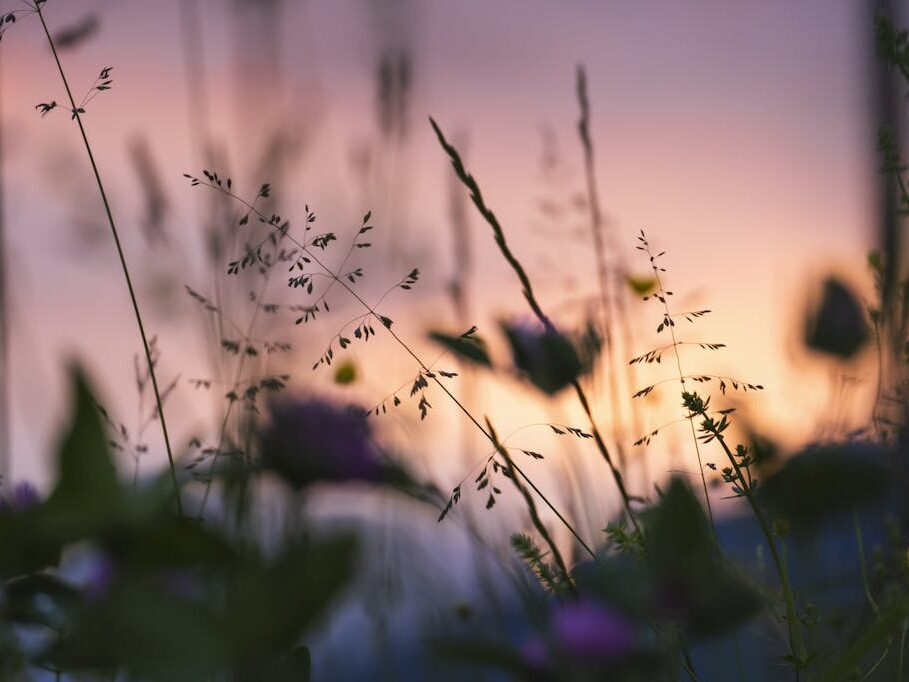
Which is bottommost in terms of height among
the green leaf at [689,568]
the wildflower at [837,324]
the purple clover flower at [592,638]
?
the purple clover flower at [592,638]

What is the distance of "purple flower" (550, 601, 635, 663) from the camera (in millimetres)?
274

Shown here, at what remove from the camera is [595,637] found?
0.91ft

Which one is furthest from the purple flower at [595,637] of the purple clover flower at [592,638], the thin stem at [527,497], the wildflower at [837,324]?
the wildflower at [837,324]

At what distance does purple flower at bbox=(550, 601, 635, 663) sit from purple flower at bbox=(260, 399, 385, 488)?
0.28 metres

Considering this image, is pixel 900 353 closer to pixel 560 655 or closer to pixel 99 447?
pixel 560 655

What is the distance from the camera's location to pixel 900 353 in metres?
0.77

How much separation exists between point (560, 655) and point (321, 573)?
115mm

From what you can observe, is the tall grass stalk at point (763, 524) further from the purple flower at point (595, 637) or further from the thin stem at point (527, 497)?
the purple flower at point (595, 637)

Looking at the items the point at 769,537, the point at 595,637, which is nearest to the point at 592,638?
the point at 595,637

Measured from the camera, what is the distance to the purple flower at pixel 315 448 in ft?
1.79

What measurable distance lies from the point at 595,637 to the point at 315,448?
0.98 ft

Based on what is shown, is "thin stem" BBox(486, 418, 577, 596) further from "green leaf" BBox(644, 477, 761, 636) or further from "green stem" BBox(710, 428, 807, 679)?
"green leaf" BBox(644, 477, 761, 636)

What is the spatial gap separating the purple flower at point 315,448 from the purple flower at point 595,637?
0.92 feet

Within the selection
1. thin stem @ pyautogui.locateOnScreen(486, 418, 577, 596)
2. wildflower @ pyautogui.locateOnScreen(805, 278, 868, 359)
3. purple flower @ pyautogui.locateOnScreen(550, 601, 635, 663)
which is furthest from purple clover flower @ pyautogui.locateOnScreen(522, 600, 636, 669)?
wildflower @ pyautogui.locateOnScreen(805, 278, 868, 359)
